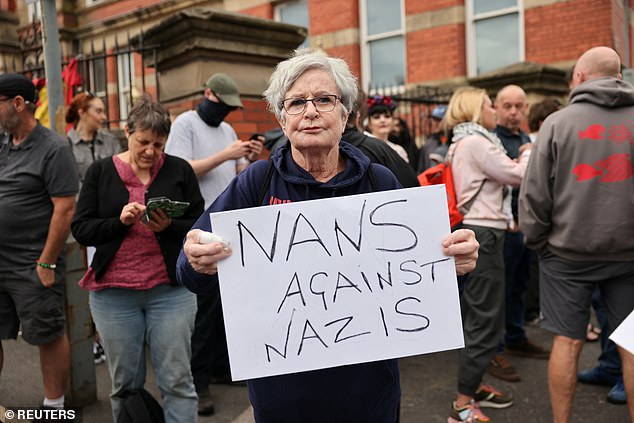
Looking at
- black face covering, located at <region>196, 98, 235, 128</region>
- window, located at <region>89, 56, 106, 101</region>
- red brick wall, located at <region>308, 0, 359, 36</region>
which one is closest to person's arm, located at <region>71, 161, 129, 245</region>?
black face covering, located at <region>196, 98, 235, 128</region>

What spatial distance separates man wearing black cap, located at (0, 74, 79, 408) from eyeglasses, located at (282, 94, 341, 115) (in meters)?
2.04

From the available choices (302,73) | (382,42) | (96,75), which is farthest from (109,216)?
(382,42)

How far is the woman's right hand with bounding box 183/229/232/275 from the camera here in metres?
1.59

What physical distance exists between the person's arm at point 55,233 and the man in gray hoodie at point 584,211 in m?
2.64

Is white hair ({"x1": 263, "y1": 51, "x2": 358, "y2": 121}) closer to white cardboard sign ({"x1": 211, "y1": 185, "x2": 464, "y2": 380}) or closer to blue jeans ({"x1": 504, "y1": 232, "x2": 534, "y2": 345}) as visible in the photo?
white cardboard sign ({"x1": 211, "y1": 185, "x2": 464, "y2": 380})

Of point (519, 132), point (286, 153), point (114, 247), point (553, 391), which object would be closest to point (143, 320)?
point (114, 247)

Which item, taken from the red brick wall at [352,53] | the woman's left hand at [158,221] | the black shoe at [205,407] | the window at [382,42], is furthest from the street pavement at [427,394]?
the red brick wall at [352,53]

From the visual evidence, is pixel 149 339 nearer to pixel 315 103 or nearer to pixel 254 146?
pixel 254 146

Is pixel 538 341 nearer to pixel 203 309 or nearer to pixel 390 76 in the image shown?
pixel 203 309

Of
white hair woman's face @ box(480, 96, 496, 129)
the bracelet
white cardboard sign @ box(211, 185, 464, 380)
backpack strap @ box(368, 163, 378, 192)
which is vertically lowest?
the bracelet

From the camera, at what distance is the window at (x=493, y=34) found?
31.1ft

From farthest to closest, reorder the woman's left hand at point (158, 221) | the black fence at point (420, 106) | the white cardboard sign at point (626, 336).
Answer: the black fence at point (420, 106), the woman's left hand at point (158, 221), the white cardboard sign at point (626, 336)

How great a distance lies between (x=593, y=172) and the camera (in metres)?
Result: 2.90

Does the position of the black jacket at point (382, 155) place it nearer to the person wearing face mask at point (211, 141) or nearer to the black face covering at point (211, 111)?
the person wearing face mask at point (211, 141)
